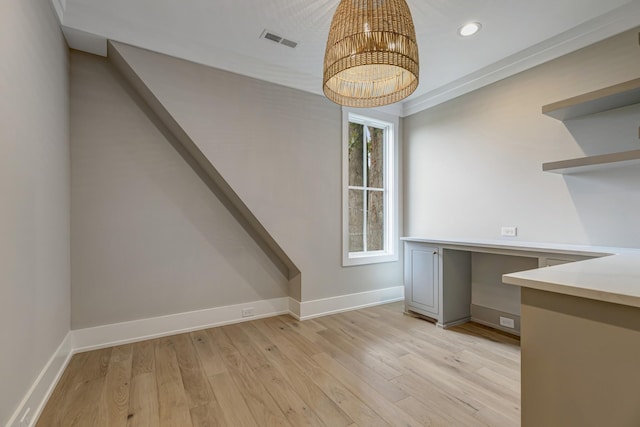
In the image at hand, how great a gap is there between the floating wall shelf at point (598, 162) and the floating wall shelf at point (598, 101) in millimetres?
413

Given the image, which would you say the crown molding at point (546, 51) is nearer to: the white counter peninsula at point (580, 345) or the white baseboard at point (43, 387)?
the white counter peninsula at point (580, 345)

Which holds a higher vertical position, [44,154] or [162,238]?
[44,154]

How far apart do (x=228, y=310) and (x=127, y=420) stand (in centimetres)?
146

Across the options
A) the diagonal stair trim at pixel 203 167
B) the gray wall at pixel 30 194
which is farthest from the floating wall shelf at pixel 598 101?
the gray wall at pixel 30 194

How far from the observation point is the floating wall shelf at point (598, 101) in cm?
195

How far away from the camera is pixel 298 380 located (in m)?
2.04

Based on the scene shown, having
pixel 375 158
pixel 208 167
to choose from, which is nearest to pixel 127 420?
pixel 208 167

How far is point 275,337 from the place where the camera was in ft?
9.07

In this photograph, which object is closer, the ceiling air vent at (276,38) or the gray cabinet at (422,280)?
the ceiling air vent at (276,38)

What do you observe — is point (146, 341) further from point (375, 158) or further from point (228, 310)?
point (375, 158)

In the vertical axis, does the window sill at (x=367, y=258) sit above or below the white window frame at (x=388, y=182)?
below

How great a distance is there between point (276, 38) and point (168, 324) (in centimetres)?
285

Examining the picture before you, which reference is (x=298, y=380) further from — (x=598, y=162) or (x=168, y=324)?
(x=598, y=162)

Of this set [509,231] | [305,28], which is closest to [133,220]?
[305,28]
